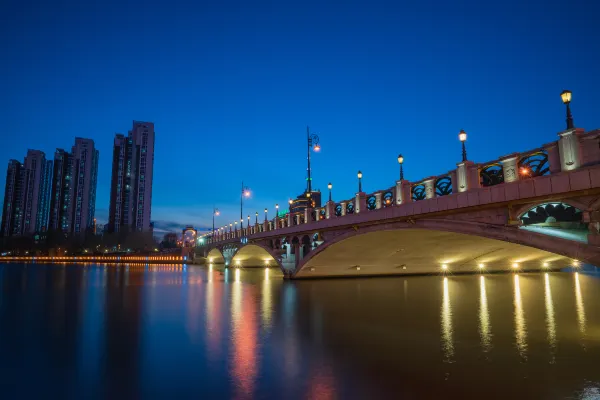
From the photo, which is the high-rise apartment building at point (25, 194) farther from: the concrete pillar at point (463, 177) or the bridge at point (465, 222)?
the concrete pillar at point (463, 177)

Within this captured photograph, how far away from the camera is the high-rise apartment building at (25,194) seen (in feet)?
524

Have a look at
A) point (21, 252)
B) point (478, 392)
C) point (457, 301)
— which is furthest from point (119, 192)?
point (478, 392)

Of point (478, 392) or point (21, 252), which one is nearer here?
point (478, 392)

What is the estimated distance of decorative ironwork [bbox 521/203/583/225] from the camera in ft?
41.7

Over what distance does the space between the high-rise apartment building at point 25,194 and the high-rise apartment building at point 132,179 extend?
36.9 m

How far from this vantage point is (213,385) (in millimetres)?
7957

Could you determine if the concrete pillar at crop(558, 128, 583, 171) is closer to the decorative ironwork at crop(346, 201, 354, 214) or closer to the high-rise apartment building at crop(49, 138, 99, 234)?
the decorative ironwork at crop(346, 201, 354, 214)

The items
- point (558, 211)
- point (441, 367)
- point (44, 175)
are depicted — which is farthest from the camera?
point (44, 175)

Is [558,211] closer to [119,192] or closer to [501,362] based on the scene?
[501,362]

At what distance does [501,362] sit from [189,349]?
8.08 meters

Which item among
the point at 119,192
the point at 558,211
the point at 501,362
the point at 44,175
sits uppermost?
the point at 44,175

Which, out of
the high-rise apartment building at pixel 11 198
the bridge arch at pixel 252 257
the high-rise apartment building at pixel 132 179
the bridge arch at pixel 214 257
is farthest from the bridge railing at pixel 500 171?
the high-rise apartment building at pixel 11 198

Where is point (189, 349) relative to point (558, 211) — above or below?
below

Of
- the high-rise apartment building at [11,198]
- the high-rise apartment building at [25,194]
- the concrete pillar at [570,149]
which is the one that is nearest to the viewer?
the concrete pillar at [570,149]
